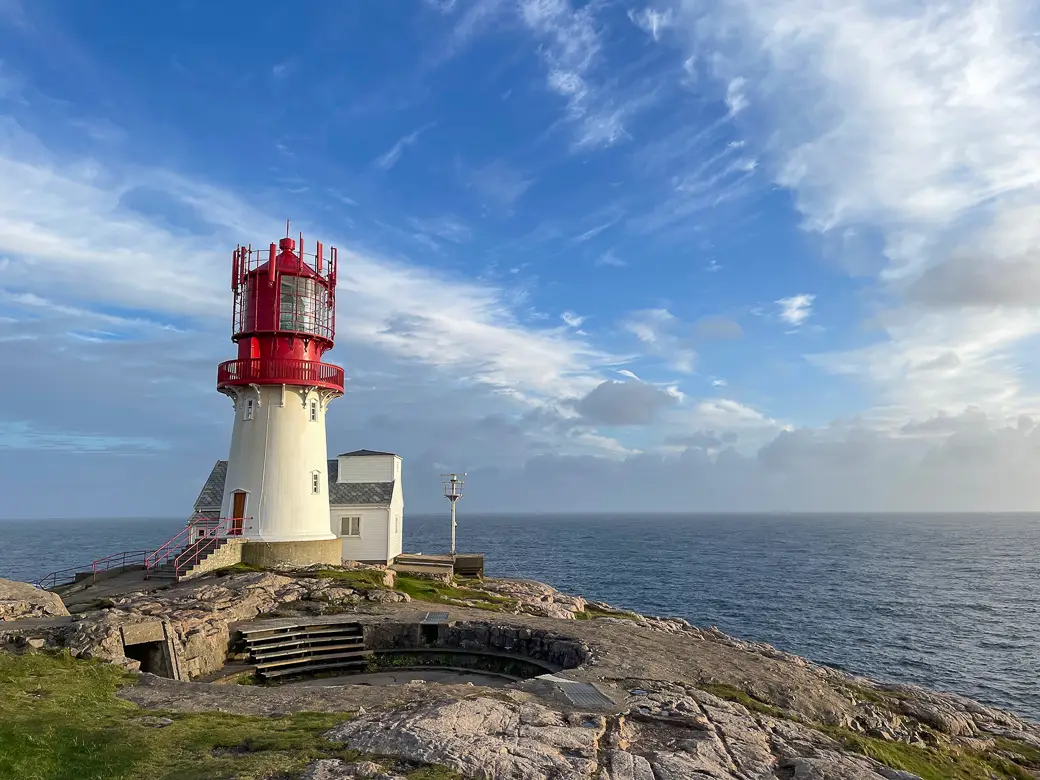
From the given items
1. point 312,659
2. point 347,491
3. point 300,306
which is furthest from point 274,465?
point 312,659

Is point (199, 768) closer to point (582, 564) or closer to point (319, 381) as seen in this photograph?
point (319, 381)

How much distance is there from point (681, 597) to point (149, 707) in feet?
163

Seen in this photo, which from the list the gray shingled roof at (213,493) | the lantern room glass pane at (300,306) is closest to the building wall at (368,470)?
the gray shingled roof at (213,493)

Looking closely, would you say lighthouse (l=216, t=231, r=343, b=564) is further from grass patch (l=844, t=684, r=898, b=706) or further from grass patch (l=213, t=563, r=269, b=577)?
grass patch (l=844, t=684, r=898, b=706)

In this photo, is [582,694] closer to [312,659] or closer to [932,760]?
[932,760]

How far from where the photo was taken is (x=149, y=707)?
1262 cm

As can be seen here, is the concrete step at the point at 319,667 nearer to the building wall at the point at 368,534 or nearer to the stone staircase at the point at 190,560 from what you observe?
the stone staircase at the point at 190,560

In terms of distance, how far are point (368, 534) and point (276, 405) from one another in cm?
1270

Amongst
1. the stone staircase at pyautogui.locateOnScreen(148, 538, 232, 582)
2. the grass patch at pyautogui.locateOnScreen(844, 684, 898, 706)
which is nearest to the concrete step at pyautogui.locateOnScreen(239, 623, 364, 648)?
the stone staircase at pyautogui.locateOnScreen(148, 538, 232, 582)

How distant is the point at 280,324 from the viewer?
30.8m

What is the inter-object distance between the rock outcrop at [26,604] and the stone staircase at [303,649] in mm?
6291

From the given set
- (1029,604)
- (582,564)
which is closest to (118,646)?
(1029,604)

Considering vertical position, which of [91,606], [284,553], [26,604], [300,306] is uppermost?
[300,306]

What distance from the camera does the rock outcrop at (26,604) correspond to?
20438 mm
